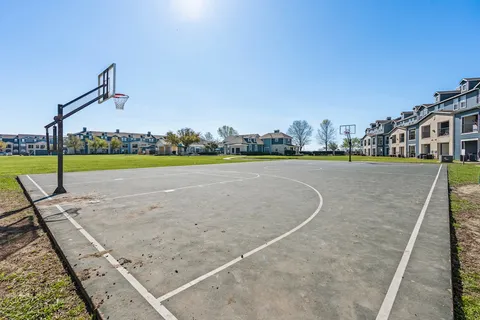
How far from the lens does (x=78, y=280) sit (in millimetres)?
3270

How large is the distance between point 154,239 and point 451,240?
616 centimetres

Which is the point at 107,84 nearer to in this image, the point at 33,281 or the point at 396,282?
the point at 33,281

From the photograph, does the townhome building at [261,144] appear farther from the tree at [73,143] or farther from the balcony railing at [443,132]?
the tree at [73,143]

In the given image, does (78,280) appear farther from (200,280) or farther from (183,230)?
(183,230)

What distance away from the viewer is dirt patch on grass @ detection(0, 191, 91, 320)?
8.95 feet

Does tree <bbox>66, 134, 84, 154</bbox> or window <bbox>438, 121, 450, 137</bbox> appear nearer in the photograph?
window <bbox>438, 121, 450, 137</bbox>

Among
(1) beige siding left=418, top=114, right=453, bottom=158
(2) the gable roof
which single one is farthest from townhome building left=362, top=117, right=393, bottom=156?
(2) the gable roof

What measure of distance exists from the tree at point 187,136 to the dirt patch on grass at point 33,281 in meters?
65.9

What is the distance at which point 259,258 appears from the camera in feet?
12.9

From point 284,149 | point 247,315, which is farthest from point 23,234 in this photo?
point 284,149

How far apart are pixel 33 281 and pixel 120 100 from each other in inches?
403

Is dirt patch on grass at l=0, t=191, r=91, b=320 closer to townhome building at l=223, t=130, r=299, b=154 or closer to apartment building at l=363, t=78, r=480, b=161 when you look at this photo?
apartment building at l=363, t=78, r=480, b=161

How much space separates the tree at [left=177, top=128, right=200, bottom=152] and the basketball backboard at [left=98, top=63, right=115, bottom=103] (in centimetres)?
5994

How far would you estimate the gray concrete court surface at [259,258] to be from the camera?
2.73 metres
